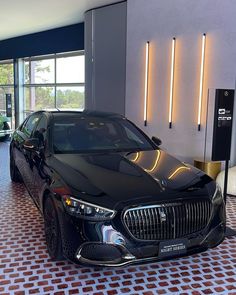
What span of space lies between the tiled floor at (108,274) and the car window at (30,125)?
136 cm

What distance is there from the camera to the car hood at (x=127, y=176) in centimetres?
234

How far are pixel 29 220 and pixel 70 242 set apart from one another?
149 cm

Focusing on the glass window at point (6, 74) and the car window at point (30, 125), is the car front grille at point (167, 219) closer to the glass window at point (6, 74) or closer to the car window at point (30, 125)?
the car window at point (30, 125)

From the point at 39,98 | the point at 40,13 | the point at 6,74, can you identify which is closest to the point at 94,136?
the point at 40,13

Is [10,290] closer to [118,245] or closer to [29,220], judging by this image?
[118,245]

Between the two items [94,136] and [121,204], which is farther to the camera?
[94,136]

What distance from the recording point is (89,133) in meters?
3.38

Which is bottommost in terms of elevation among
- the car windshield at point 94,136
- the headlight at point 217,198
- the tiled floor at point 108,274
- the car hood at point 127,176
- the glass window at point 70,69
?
the tiled floor at point 108,274

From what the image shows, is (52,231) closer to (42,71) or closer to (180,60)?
(180,60)

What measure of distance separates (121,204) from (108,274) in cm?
67

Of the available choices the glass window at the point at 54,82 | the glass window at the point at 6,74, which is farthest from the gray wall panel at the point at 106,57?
the glass window at the point at 6,74

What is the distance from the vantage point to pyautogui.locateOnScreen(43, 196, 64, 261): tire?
2.52 m

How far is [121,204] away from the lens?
7.32ft

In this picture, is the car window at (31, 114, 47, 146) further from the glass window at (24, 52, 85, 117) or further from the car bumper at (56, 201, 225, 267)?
the glass window at (24, 52, 85, 117)
